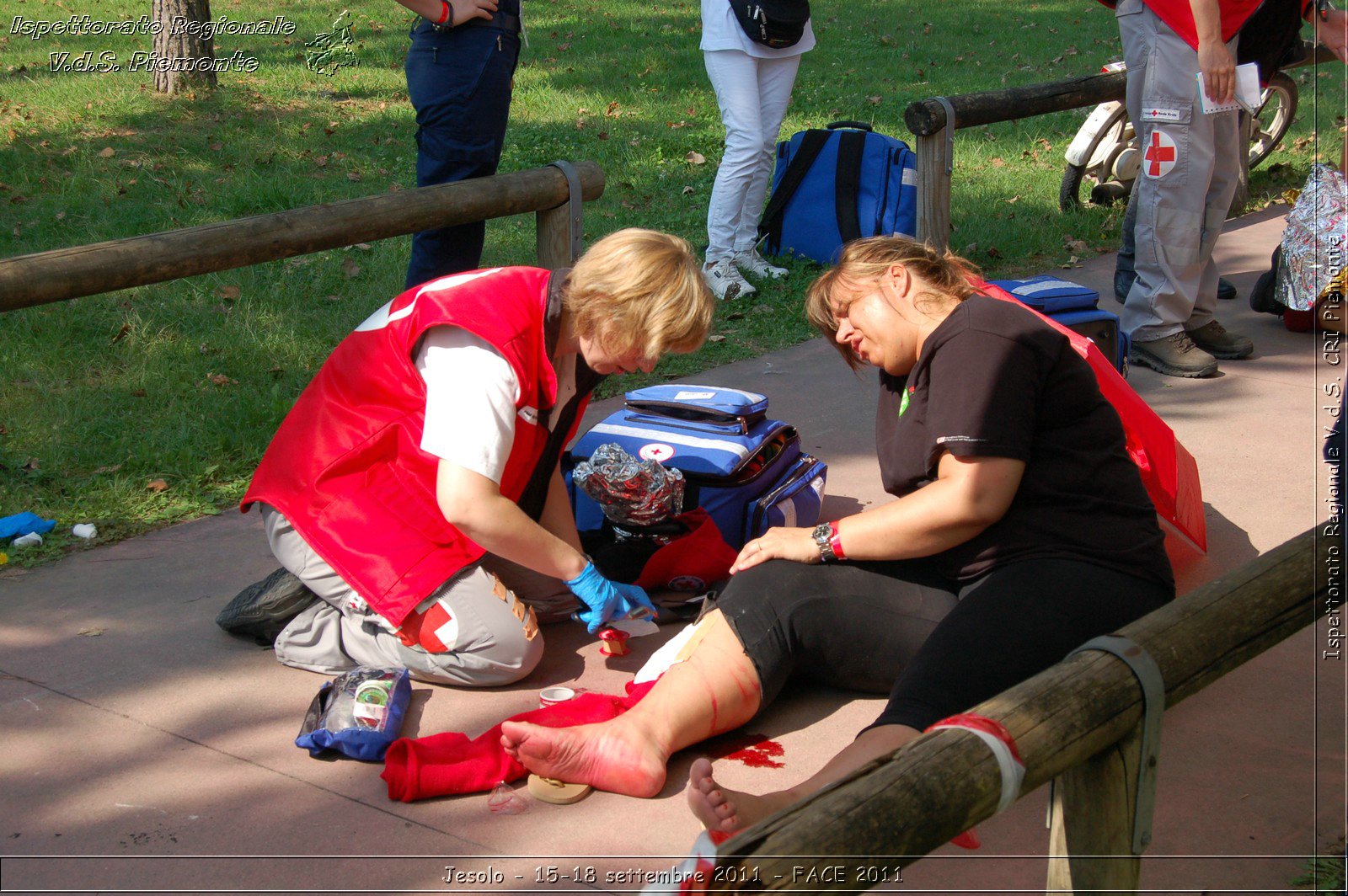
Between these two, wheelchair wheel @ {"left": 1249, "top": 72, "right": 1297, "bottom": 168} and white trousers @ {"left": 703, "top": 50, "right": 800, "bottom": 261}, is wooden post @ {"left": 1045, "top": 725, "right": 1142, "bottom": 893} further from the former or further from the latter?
wheelchair wheel @ {"left": 1249, "top": 72, "right": 1297, "bottom": 168}

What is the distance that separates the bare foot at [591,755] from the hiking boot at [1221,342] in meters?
3.57

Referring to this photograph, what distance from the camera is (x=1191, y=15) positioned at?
4.45 m

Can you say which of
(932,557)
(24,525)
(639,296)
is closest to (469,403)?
(639,296)

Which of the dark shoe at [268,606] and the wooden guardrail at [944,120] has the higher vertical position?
the wooden guardrail at [944,120]

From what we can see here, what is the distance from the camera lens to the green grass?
4.21 metres

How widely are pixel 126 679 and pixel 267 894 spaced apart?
37.2 inches

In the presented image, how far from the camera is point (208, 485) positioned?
3932 millimetres

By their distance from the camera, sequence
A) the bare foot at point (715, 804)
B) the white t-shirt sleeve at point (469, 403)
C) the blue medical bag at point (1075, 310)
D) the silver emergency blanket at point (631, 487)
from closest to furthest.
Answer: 1. the bare foot at point (715, 804)
2. the white t-shirt sleeve at point (469, 403)
3. the silver emergency blanket at point (631, 487)
4. the blue medical bag at point (1075, 310)

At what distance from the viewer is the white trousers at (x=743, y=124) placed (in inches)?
216

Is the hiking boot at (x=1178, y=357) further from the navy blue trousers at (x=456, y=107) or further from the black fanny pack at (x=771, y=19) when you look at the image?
the navy blue trousers at (x=456, y=107)

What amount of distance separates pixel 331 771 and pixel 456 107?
2.72m

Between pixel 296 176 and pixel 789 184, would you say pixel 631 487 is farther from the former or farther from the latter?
pixel 296 176

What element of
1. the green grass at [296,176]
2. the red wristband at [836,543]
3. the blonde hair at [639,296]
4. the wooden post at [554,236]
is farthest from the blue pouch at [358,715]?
the wooden post at [554,236]

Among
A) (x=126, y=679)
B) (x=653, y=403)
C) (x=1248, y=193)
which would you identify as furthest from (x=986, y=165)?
(x=126, y=679)
